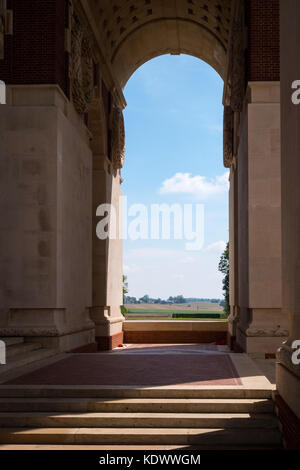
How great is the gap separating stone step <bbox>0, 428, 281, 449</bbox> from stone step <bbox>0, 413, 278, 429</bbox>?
0.58 feet

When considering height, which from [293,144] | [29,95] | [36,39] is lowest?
[293,144]

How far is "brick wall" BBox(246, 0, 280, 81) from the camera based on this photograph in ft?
67.7

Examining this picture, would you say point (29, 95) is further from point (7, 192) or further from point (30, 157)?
point (7, 192)

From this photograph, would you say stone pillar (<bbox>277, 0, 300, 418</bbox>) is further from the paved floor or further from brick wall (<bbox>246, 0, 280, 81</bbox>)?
brick wall (<bbox>246, 0, 280, 81</bbox>)

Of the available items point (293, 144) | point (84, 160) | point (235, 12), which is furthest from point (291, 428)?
point (235, 12)

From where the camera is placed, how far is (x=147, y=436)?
32.7 ft

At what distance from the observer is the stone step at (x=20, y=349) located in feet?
53.1

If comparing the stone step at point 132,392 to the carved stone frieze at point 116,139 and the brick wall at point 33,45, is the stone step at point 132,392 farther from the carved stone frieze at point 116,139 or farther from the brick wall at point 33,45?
the carved stone frieze at point 116,139

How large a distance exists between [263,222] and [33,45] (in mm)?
10151

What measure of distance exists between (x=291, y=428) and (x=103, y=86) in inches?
960

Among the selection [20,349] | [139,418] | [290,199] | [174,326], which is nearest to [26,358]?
[20,349]

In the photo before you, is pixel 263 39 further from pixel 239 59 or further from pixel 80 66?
pixel 80 66

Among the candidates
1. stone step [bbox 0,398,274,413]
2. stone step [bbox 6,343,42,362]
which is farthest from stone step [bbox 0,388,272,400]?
stone step [bbox 6,343,42,362]

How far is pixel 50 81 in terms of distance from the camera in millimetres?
19609
